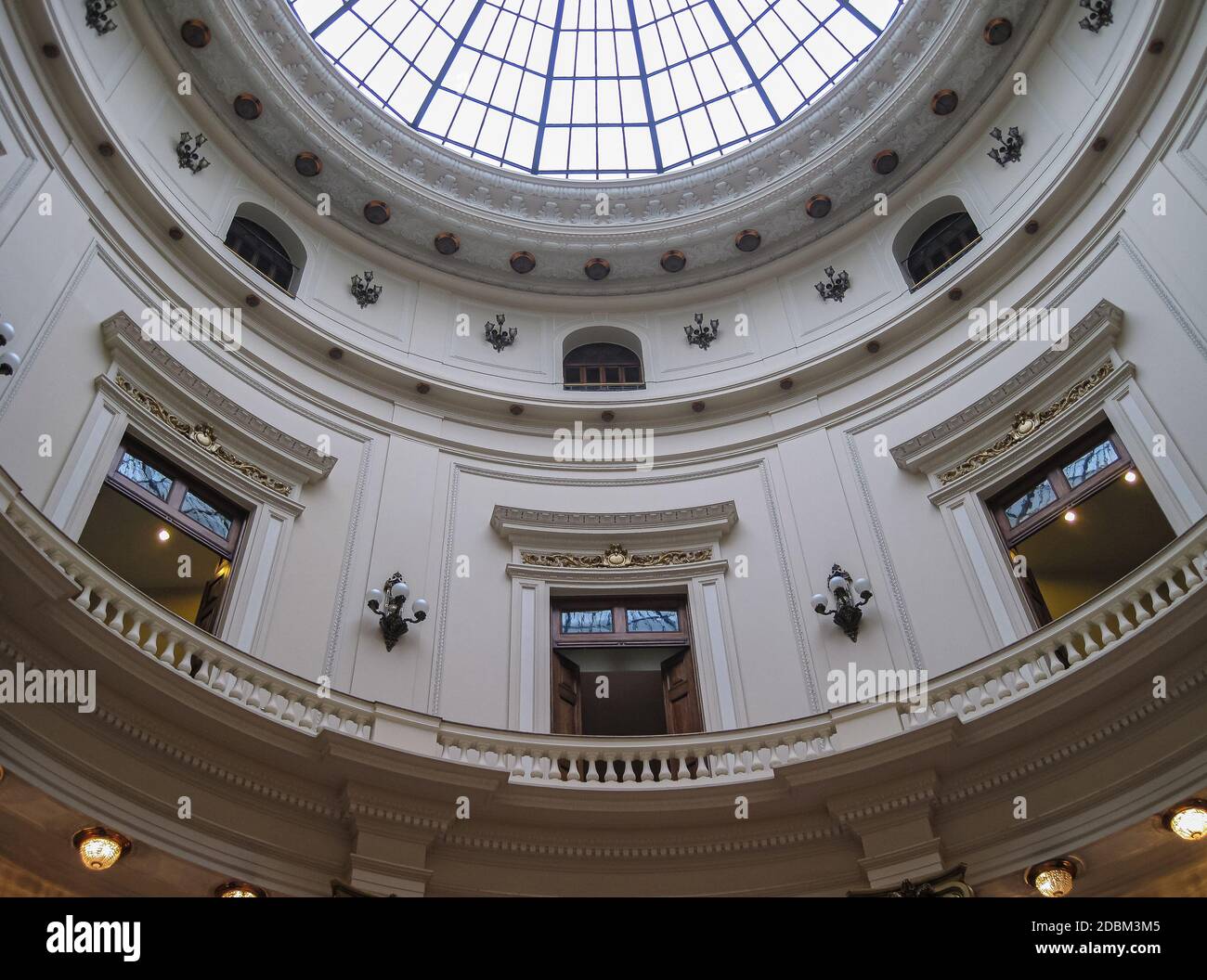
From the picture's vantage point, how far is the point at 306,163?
15.2 m

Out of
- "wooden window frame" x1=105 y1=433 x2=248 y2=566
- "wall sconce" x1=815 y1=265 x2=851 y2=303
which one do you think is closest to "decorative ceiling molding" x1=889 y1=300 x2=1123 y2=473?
"wall sconce" x1=815 y1=265 x2=851 y2=303

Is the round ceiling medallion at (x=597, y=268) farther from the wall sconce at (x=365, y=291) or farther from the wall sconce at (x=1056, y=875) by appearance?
the wall sconce at (x=1056, y=875)

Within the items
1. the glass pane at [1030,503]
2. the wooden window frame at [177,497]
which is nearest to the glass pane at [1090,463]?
the glass pane at [1030,503]

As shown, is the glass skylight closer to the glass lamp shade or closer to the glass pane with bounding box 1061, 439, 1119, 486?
the glass pane with bounding box 1061, 439, 1119, 486

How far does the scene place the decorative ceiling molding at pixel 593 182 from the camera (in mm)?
14508

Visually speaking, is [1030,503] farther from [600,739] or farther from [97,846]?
[97,846]

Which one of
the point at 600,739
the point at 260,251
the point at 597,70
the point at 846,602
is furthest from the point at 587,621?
the point at 597,70

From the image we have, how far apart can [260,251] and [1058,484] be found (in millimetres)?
10613

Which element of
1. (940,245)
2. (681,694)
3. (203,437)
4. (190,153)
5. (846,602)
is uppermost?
(190,153)

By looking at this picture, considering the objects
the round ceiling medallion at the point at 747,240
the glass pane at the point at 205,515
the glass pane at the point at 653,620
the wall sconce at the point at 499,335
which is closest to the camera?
the glass pane at the point at 205,515

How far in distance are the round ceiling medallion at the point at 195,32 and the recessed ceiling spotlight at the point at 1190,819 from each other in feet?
46.4

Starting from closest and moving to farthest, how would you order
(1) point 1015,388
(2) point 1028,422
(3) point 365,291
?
(2) point 1028,422 < (1) point 1015,388 < (3) point 365,291

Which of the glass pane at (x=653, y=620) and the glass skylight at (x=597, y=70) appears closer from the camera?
the glass pane at (x=653, y=620)
